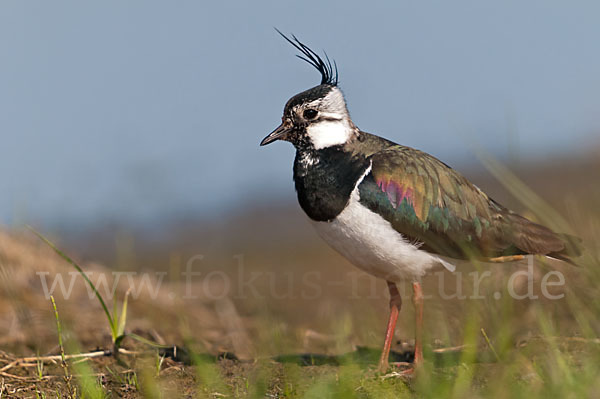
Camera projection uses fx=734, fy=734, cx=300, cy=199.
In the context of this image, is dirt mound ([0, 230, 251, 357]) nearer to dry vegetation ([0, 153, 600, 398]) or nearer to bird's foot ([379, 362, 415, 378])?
dry vegetation ([0, 153, 600, 398])

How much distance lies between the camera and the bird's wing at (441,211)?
4.55m

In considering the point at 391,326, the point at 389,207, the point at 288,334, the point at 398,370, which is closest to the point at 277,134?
the point at 389,207

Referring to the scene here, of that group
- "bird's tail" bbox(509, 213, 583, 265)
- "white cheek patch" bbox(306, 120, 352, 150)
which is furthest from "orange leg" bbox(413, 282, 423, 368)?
"white cheek patch" bbox(306, 120, 352, 150)

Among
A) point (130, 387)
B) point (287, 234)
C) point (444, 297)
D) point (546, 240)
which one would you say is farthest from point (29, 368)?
point (287, 234)

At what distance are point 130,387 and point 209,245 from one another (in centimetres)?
935

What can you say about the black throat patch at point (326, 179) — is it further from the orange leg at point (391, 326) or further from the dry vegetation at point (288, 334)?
the orange leg at point (391, 326)

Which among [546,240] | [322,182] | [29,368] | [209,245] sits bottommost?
[209,245]

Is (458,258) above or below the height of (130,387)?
above

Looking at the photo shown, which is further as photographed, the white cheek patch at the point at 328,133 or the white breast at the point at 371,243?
the white cheek patch at the point at 328,133

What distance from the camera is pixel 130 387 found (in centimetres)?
422

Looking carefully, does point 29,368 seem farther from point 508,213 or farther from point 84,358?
point 508,213

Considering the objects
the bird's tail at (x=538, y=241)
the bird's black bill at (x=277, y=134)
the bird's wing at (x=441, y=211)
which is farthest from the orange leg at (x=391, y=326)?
the bird's black bill at (x=277, y=134)

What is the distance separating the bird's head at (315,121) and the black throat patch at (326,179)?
9 centimetres

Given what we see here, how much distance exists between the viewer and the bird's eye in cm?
483
